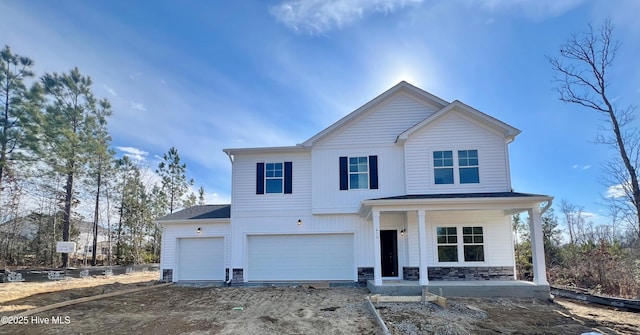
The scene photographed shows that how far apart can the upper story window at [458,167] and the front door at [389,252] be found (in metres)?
2.65

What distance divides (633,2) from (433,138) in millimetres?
7829

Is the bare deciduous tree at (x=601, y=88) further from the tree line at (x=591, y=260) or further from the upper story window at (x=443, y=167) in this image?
the upper story window at (x=443, y=167)

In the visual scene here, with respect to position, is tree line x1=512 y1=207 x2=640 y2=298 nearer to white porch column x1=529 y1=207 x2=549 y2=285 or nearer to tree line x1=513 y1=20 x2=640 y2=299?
tree line x1=513 y1=20 x2=640 y2=299

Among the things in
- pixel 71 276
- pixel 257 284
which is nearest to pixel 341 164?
pixel 257 284

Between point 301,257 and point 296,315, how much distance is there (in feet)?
18.4

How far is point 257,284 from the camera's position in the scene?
44.9 feet

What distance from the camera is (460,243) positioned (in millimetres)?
12875

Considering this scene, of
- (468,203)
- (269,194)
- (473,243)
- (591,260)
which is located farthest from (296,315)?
(591,260)

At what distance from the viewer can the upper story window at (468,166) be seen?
12922mm

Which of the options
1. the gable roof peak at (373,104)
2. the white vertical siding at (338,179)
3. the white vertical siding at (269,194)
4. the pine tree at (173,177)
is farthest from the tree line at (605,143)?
the pine tree at (173,177)

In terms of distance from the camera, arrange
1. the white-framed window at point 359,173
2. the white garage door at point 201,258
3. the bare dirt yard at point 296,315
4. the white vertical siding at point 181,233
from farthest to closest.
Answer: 1. the white garage door at point 201,258
2. the white vertical siding at point 181,233
3. the white-framed window at point 359,173
4. the bare dirt yard at point 296,315

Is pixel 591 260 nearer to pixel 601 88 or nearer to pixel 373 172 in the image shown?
pixel 601 88

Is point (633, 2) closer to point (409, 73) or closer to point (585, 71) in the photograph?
point (585, 71)

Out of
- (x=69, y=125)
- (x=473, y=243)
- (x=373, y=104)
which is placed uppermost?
(x=69, y=125)
